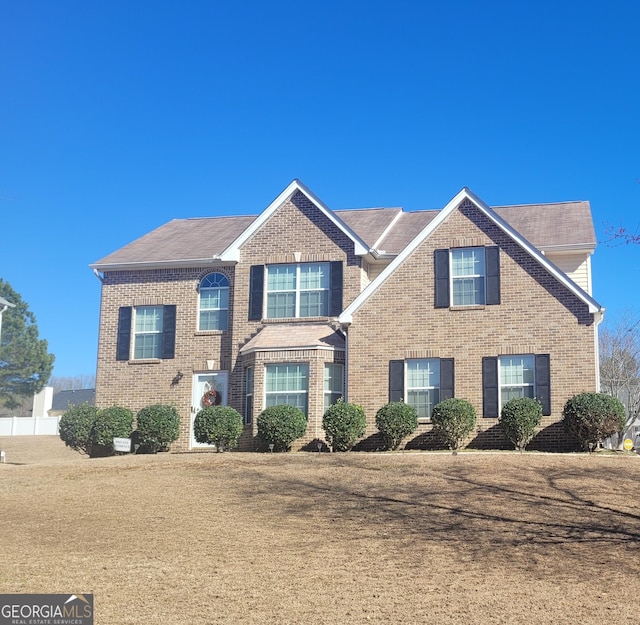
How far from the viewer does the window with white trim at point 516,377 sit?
74.5 ft

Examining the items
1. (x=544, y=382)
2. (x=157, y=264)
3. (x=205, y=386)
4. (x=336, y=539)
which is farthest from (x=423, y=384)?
(x=336, y=539)

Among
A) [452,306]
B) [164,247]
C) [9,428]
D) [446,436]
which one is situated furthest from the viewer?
[9,428]

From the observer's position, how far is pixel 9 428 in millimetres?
44188

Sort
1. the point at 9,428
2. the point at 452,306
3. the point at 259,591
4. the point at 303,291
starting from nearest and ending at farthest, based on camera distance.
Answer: the point at 259,591 → the point at 452,306 → the point at 303,291 → the point at 9,428

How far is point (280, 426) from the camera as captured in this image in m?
22.5

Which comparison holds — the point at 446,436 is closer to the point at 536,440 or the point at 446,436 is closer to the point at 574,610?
the point at 536,440

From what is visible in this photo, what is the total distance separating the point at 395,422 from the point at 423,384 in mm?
1720

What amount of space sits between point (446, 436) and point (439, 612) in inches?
484

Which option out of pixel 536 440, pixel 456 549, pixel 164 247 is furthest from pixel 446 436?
pixel 164 247

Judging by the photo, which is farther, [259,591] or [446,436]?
[446,436]

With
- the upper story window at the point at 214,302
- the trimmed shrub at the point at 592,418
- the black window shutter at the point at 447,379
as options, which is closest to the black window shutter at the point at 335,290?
the upper story window at the point at 214,302

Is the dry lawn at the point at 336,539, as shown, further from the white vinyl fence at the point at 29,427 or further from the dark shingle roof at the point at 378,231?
the white vinyl fence at the point at 29,427

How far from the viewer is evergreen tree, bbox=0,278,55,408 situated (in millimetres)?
56219

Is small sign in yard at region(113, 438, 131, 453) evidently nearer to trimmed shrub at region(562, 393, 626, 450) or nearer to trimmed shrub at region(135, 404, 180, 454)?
trimmed shrub at region(135, 404, 180, 454)
